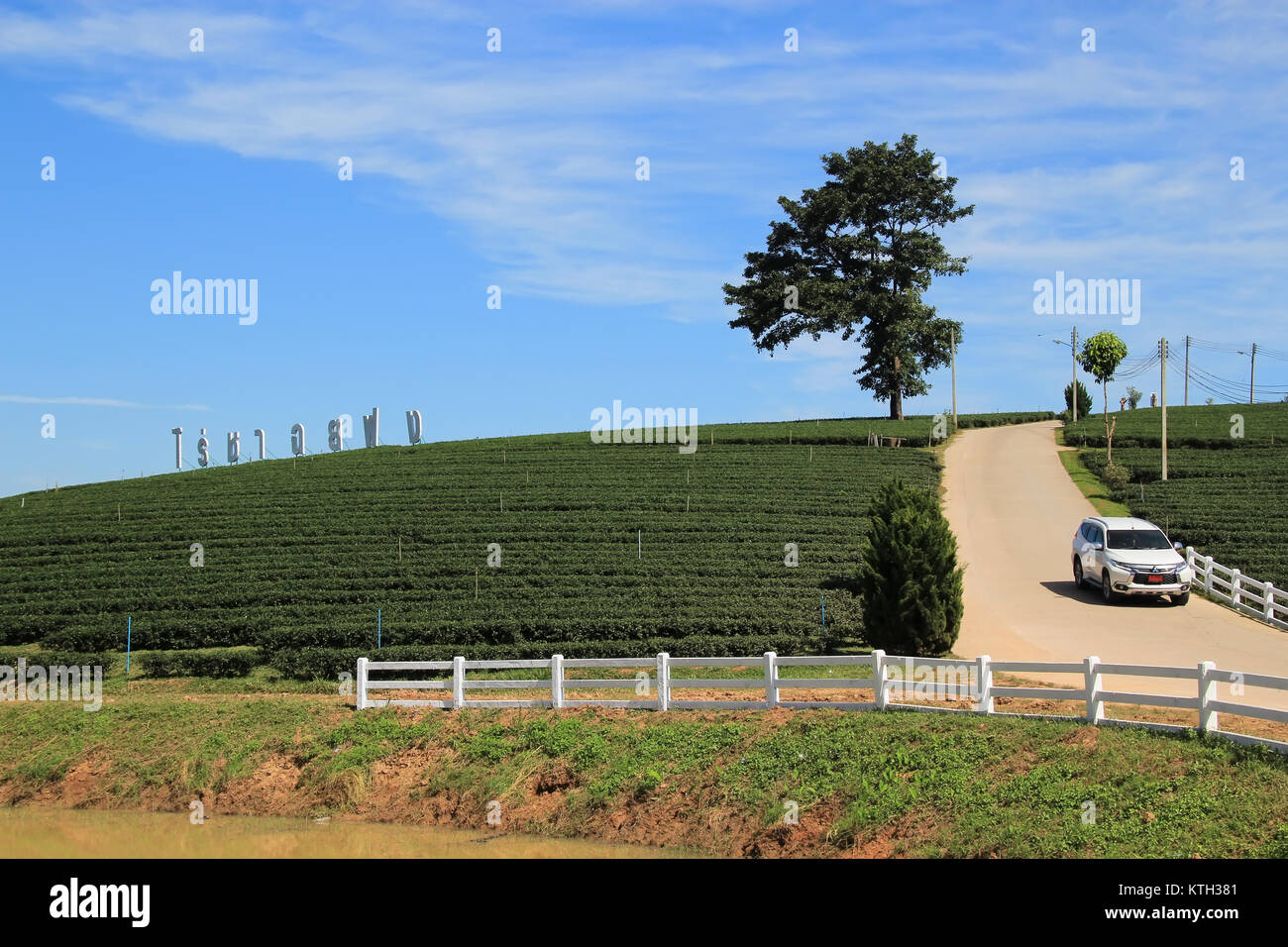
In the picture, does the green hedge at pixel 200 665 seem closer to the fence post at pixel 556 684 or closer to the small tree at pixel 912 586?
the fence post at pixel 556 684

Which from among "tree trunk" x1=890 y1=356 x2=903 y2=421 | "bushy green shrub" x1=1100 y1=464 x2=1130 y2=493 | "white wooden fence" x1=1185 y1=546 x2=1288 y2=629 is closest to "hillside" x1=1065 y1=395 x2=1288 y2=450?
"bushy green shrub" x1=1100 y1=464 x2=1130 y2=493

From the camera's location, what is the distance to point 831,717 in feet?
60.5

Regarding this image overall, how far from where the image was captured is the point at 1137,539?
3034cm

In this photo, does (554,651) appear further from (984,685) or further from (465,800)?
(984,685)

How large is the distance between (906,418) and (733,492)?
3383cm

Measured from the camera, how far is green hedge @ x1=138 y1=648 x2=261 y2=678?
26.6 metres

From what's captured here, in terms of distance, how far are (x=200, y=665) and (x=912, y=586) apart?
657 inches

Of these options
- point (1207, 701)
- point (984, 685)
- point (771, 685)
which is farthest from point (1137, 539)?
point (1207, 701)

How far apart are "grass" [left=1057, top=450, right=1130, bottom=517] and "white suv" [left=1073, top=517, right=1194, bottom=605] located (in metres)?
10.8

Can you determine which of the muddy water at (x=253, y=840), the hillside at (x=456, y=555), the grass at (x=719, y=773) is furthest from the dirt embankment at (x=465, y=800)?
the hillside at (x=456, y=555)

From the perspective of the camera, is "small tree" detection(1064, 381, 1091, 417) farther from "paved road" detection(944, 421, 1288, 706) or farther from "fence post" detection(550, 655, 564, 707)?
"fence post" detection(550, 655, 564, 707)

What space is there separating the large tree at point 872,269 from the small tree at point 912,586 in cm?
4679
